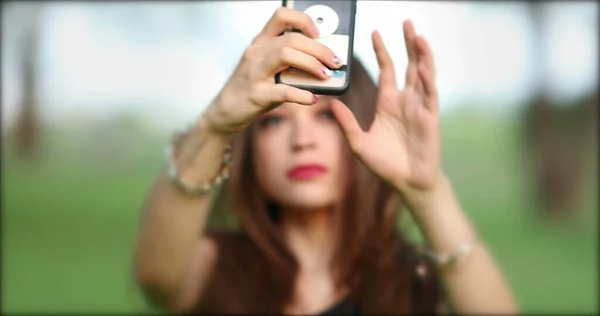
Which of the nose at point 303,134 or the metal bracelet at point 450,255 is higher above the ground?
the nose at point 303,134

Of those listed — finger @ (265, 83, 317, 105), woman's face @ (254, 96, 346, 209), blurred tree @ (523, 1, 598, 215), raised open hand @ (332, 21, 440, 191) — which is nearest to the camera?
finger @ (265, 83, 317, 105)

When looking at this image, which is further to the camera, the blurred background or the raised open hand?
the blurred background

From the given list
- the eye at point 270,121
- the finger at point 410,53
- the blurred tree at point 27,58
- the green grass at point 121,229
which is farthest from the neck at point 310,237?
the blurred tree at point 27,58

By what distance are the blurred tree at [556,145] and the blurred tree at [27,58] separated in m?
1.86

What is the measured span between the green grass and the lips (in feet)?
4.10

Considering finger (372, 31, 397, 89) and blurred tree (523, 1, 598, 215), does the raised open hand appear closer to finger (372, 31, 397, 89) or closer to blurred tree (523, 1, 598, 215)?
finger (372, 31, 397, 89)

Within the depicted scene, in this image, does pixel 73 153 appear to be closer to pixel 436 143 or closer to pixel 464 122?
pixel 464 122

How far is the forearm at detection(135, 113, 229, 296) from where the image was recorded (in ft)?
1.91

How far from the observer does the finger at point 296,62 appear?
44 cm

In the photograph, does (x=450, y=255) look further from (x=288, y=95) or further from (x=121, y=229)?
(x=121, y=229)

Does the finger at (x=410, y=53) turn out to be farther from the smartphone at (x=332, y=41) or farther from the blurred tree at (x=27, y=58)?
the blurred tree at (x=27, y=58)

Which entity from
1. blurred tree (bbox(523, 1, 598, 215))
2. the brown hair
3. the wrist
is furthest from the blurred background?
the wrist

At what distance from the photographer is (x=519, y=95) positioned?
2.96m

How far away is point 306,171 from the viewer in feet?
2.18
